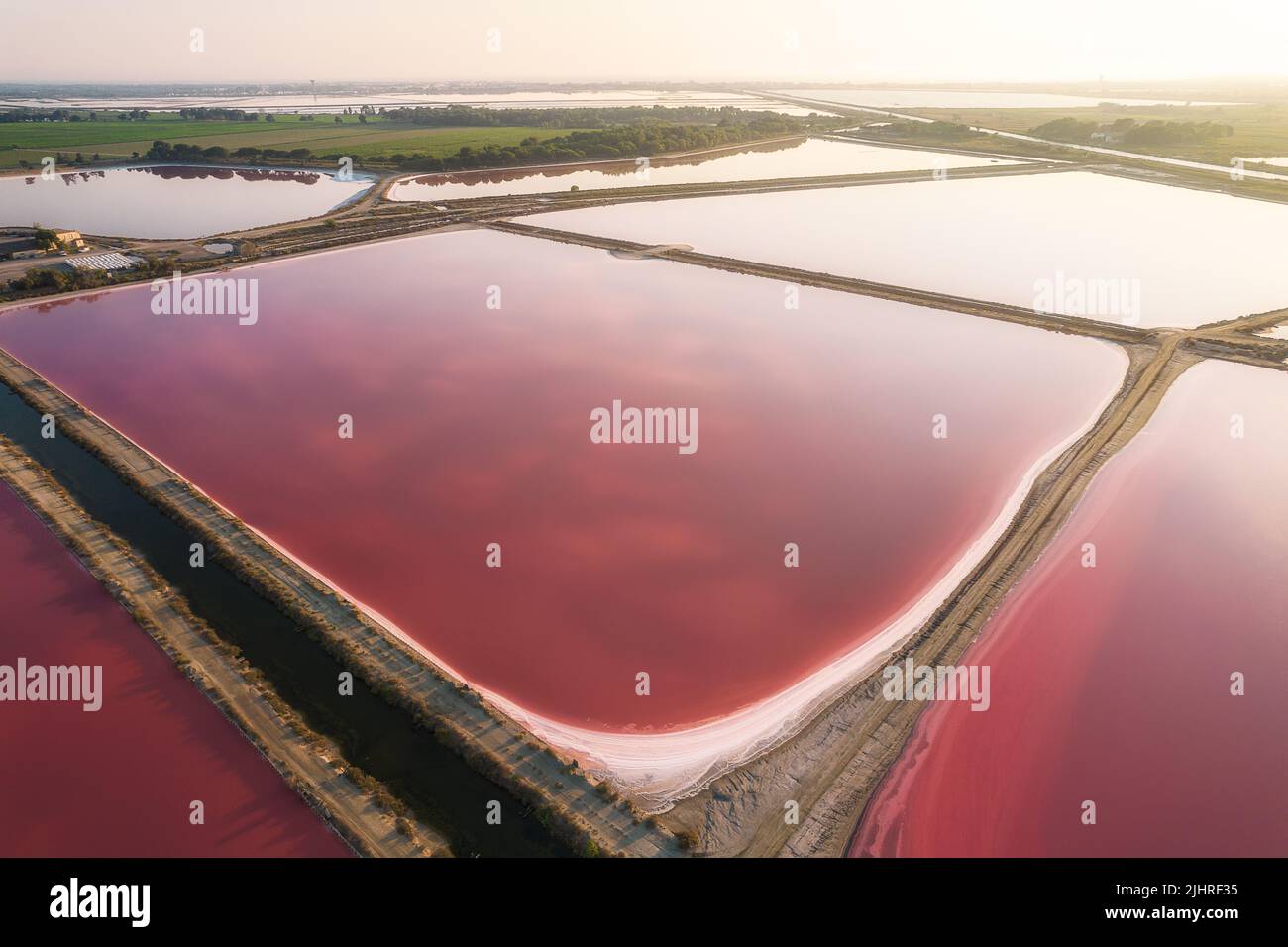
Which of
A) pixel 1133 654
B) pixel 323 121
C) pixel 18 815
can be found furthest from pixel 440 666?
pixel 323 121

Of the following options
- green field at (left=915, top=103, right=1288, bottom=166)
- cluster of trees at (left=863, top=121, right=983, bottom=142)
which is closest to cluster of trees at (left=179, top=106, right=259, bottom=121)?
cluster of trees at (left=863, top=121, right=983, bottom=142)

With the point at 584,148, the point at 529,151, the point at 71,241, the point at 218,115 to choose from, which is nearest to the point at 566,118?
the point at 584,148

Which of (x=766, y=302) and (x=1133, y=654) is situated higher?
(x=766, y=302)

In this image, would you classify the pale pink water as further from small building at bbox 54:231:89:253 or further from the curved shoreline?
small building at bbox 54:231:89:253

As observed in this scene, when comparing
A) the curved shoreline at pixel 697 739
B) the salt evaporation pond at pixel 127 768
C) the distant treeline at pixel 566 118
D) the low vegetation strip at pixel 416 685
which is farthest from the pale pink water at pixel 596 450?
the distant treeline at pixel 566 118

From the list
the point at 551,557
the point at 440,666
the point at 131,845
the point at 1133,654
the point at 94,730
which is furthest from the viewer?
the point at 551,557

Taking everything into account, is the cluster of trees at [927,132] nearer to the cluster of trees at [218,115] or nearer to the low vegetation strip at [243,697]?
the cluster of trees at [218,115]

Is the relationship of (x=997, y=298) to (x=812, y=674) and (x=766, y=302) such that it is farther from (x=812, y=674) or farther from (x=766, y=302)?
(x=812, y=674)
